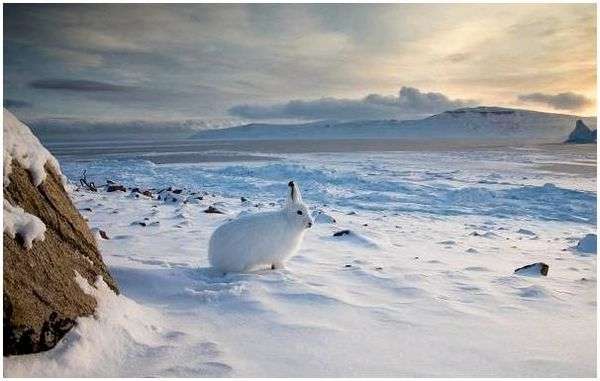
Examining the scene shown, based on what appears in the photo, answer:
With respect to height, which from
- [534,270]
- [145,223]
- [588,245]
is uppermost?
[145,223]

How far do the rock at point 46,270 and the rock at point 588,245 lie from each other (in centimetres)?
659

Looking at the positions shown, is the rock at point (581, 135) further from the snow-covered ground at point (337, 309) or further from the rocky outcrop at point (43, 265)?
the rocky outcrop at point (43, 265)

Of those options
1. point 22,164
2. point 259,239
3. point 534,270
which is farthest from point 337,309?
point 534,270

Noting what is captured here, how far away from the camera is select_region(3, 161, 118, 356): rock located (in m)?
2.24

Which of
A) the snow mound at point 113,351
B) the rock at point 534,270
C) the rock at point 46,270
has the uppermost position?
the rock at point 46,270

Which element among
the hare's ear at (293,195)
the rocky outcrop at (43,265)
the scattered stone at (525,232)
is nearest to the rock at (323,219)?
the hare's ear at (293,195)

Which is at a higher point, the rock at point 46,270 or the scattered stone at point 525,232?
the rock at point 46,270

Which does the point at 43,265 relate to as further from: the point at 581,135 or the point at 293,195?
the point at 581,135

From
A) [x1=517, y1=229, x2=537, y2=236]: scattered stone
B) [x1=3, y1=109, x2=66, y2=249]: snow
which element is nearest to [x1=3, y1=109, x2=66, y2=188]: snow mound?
[x1=3, y1=109, x2=66, y2=249]: snow

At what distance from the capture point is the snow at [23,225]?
2.44 m

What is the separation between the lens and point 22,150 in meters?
2.80

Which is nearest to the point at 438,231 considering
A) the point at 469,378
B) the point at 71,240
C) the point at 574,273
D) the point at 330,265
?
the point at 574,273

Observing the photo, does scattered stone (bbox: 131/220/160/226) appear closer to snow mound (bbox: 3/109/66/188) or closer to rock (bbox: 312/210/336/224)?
rock (bbox: 312/210/336/224)

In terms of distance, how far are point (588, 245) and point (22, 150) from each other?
7260 millimetres
